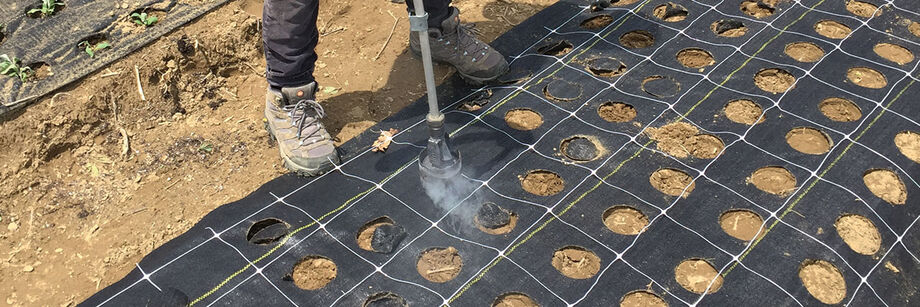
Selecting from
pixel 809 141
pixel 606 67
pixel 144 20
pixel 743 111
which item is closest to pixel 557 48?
pixel 606 67

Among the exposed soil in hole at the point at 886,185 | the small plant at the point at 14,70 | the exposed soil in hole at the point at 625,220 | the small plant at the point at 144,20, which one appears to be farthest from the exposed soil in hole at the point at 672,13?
the small plant at the point at 14,70

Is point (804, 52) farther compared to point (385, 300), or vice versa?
point (804, 52)

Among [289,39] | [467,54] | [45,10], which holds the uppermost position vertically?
[289,39]

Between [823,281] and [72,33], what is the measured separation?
2833mm

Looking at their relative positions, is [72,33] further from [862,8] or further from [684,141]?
[862,8]

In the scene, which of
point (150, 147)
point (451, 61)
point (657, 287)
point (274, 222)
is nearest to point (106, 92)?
point (150, 147)

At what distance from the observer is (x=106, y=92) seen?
251 cm

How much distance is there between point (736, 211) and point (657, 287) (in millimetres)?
386

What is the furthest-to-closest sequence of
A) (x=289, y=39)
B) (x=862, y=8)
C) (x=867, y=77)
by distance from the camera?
(x=862, y=8)
(x=867, y=77)
(x=289, y=39)

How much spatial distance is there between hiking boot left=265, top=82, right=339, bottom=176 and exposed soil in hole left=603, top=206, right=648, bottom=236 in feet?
2.87

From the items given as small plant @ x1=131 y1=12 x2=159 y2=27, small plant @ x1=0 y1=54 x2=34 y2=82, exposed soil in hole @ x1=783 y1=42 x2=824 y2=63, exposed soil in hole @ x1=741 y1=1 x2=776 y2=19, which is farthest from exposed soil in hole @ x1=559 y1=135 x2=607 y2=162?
small plant @ x1=0 y1=54 x2=34 y2=82

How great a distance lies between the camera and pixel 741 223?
186 cm

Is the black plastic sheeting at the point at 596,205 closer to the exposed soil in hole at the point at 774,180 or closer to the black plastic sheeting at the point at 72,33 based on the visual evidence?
the exposed soil in hole at the point at 774,180

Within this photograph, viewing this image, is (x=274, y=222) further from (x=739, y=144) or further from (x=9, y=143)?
(x=739, y=144)
